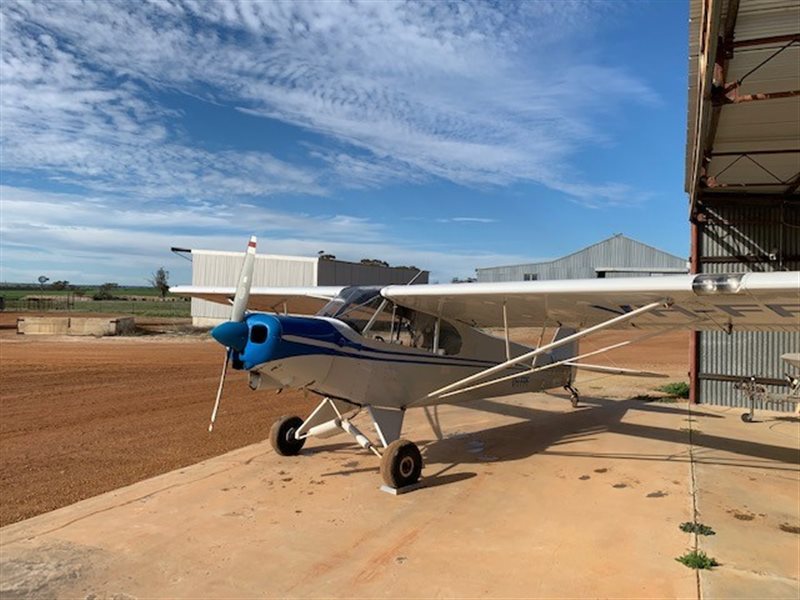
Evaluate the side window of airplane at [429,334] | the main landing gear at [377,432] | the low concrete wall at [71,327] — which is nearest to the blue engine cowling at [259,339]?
the main landing gear at [377,432]

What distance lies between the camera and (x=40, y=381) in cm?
1362

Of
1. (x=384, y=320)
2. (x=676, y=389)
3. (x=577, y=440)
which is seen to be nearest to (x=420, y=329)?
(x=384, y=320)

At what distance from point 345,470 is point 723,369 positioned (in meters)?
9.27

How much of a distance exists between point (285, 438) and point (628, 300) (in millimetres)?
4766

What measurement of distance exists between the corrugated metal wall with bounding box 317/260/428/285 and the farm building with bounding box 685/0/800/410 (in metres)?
17.4

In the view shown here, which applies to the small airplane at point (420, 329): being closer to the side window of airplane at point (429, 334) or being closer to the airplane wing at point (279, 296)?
the side window of airplane at point (429, 334)

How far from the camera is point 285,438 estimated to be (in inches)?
305

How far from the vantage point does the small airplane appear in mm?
6031

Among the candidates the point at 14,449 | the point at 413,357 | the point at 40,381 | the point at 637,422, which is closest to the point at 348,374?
the point at 413,357

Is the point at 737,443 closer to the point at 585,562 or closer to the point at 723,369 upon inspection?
the point at 723,369

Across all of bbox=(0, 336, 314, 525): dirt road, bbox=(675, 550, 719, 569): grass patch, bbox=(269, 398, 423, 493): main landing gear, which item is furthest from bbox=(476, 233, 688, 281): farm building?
bbox=(675, 550, 719, 569): grass patch

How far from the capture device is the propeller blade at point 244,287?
627 centimetres

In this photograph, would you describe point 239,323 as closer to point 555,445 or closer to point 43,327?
point 555,445

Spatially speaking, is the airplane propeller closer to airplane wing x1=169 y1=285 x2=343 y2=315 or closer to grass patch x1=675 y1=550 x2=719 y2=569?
airplane wing x1=169 y1=285 x2=343 y2=315
